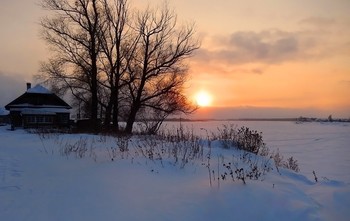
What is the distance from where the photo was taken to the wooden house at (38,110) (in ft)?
131

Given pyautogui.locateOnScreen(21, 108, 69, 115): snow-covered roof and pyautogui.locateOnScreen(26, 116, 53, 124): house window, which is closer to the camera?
pyautogui.locateOnScreen(21, 108, 69, 115): snow-covered roof

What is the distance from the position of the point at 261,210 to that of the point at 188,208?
1168 mm

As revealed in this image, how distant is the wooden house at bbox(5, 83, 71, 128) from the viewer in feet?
131

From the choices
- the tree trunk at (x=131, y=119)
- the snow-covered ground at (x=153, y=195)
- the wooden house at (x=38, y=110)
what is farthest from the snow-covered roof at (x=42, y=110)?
the snow-covered ground at (x=153, y=195)

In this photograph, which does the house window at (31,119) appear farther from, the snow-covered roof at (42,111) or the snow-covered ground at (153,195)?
the snow-covered ground at (153,195)

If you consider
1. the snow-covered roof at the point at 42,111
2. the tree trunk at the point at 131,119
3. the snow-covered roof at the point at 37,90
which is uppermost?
the snow-covered roof at the point at 37,90

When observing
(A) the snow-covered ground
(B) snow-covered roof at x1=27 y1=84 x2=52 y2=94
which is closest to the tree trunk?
(B) snow-covered roof at x1=27 y1=84 x2=52 y2=94

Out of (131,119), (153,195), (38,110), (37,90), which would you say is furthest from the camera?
(37,90)

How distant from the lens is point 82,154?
987cm

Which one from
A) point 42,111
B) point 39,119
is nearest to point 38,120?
point 39,119

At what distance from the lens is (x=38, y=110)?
40.2 metres

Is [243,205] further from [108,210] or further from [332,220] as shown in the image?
[108,210]

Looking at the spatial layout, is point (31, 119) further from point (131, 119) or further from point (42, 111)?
point (131, 119)

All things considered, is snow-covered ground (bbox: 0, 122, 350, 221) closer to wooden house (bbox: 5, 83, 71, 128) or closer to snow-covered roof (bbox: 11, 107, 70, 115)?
snow-covered roof (bbox: 11, 107, 70, 115)
